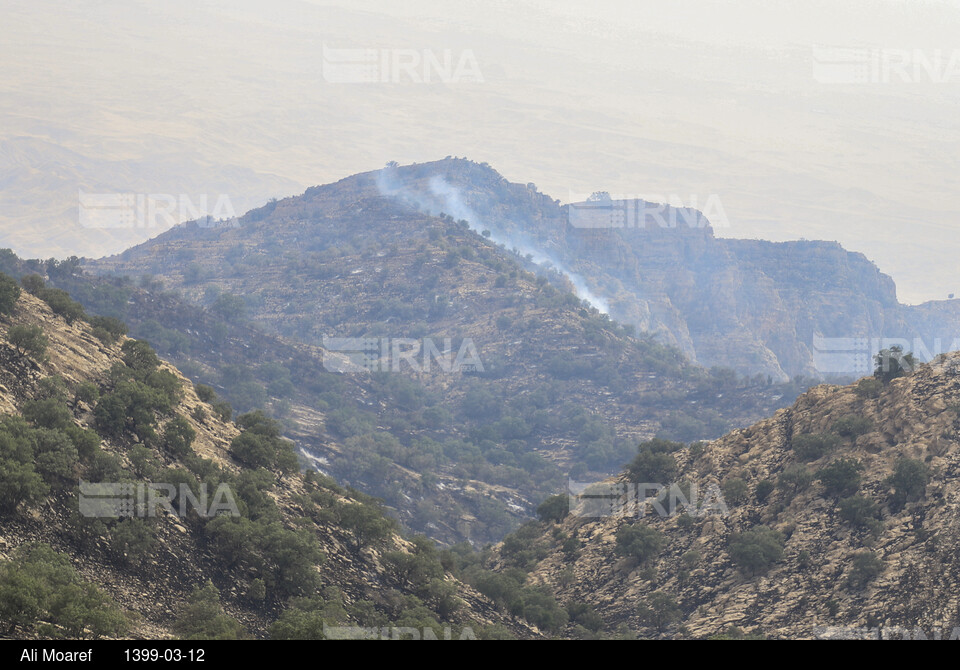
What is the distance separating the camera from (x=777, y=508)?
214 feet

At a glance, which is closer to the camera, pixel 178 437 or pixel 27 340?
pixel 27 340

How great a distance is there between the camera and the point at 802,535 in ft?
201

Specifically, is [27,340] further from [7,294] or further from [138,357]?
[138,357]

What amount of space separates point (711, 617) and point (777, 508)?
11.9 meters

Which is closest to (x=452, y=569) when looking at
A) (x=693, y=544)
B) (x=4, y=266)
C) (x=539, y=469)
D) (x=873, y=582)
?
(x=693, y=544)

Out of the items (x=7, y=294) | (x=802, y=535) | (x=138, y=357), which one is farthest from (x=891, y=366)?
(x=7, y=294)

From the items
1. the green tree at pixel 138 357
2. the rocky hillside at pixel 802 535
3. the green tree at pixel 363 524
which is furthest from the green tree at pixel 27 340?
the rocky hillside at pixel 802 535

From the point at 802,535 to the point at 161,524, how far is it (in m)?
41.8

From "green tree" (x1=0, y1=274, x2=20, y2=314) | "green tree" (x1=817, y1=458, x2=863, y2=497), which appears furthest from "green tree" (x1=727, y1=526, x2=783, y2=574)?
"green tree" (x1=0, y1=274, x2=20, y2=314)

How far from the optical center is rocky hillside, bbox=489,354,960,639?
5112 cm

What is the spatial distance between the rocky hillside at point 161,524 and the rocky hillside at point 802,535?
11.6 m

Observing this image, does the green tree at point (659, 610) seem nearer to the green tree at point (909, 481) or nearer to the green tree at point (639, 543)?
the green tree at point (639, 543)

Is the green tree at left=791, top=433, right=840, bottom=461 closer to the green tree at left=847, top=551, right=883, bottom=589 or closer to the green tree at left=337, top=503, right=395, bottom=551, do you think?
the green tree at left=847, top=551, right=883, bottom=589

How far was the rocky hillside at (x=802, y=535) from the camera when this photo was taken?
168ft
